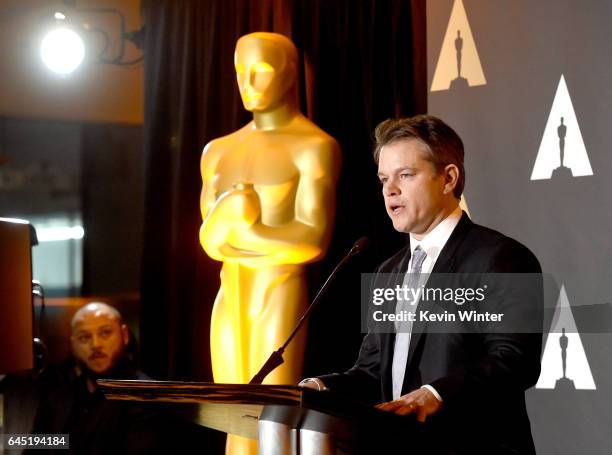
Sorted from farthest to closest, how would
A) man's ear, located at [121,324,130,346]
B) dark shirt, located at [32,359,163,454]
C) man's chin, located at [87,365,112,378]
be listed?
1. man's ear, located at [121,324,130,346]
2. man's chin, located at [87,365,112,378]
3. dark shirt, located at [32,359,163,454]

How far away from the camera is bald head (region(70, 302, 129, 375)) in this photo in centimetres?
366

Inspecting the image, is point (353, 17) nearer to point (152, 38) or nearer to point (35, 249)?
point (152, 38)

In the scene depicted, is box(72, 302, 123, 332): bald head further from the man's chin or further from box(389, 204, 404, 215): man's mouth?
box(389, 204, 404, 215): man's mouth

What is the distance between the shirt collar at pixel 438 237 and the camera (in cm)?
198

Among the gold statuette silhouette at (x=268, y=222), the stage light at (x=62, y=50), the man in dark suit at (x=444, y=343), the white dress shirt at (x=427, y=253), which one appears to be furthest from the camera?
the stage light at (x=62, y=50)

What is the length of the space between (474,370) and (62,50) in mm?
2949

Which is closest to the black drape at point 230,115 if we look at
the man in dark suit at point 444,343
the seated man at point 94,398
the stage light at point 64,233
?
the seated man at point 94,398

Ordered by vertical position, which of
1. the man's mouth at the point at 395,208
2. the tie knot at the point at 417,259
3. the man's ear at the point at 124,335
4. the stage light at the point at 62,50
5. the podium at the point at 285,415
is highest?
the stage light at the point at 62,50

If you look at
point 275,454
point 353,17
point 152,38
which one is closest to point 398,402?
point 275,454

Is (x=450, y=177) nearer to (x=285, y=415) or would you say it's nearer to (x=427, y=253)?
(x=427, y=253)

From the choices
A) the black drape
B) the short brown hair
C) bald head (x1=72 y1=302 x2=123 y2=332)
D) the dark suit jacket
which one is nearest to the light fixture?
the black drape

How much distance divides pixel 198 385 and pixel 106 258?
139 inches

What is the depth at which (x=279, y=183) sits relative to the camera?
3.21 meters

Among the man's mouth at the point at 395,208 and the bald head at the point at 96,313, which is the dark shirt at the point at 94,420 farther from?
the man's mouth at the point at 395,208
